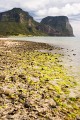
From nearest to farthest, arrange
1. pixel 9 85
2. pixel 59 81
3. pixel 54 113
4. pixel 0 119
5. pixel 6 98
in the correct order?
pixel 0 119 → pixel 54 113 → pixel 6 98 → pixel 9 85 → pixel 59 81

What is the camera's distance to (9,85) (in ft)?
58.6

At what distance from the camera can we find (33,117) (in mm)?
12164

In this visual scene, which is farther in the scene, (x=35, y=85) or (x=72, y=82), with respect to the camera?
(x=72, y=82)

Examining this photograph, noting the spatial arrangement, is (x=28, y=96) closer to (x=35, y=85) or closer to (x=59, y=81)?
(x=35, y=85)

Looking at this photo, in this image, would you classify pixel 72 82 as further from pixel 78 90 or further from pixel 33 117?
pixel 33 117

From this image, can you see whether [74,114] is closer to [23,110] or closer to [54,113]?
[54,113]

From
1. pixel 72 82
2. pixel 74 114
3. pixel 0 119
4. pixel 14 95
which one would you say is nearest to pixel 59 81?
pixel 72 82

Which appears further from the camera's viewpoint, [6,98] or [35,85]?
[35,85]

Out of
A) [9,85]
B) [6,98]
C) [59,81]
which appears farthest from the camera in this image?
[59,81]

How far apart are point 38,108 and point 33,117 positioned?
1.36m

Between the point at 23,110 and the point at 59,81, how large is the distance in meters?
9.03

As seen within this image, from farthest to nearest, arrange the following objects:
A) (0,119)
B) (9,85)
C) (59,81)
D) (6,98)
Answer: (59,81) < (9,85) < (6,98) < (0,119)

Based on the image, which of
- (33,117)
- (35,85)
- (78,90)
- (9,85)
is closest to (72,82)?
(78,90)

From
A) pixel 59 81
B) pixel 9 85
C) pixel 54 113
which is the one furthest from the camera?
pixel 59 81
